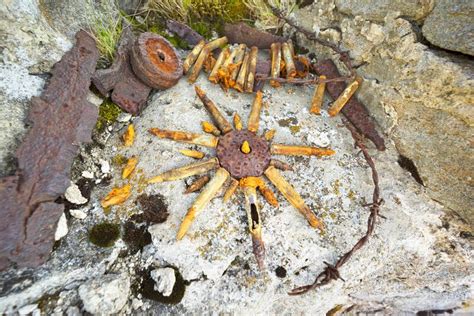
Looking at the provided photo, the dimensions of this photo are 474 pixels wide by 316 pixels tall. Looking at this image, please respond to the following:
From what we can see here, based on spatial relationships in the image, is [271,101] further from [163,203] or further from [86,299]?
[86,299]

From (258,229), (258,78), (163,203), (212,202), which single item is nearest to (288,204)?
(258,229)

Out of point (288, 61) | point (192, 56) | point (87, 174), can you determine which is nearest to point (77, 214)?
point (87, 174)

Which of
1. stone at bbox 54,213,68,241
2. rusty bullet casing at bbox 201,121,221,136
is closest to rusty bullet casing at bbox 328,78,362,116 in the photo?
rusty bullet casing at bbox 201,121,221,136

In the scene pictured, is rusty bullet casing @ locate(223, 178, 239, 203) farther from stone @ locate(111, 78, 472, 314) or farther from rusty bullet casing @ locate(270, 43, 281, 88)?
rusty bullet casing @ locate(270, 43, 281, 88)

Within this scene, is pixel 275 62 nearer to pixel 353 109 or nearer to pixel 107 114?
pixel 353 109

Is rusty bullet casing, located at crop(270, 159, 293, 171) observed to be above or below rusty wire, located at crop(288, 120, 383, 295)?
above

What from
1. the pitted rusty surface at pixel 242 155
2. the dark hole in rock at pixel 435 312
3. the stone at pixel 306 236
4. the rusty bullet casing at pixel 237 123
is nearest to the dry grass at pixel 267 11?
the stone at pixel 306 236

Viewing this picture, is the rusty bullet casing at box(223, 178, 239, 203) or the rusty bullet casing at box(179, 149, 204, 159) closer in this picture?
the rusty bullet casing at box(223, 178, 239, 203)
